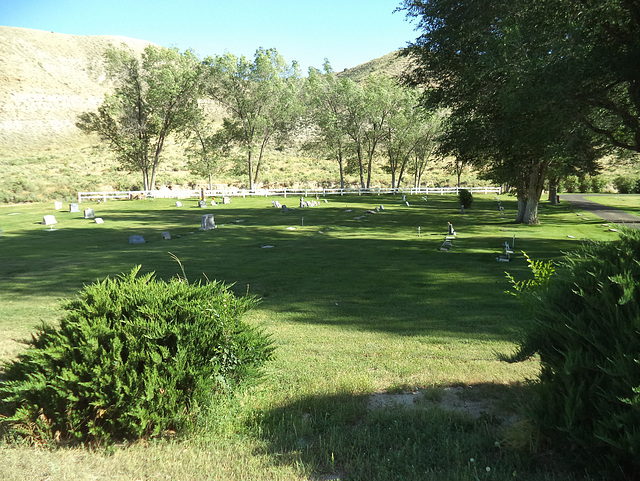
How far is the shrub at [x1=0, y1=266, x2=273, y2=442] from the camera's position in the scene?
3586mm

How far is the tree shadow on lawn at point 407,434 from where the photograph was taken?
3.11 m

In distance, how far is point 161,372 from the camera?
3730 millimetres

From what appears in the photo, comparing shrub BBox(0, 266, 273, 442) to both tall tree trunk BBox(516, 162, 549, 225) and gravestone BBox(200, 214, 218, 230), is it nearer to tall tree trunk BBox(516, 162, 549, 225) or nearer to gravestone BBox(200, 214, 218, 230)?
gravestone BBox(200, 214, 218, 230)

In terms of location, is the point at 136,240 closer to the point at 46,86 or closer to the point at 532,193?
the point at 532,193

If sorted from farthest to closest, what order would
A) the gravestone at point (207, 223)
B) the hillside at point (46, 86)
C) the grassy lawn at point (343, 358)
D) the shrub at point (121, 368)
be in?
the hillside at point (46, 86) → the gravestone at point (207, 223) → the shrub at point (121, 368) → the grassy lawn at point (343, 358)

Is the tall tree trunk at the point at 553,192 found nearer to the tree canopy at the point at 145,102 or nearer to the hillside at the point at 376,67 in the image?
the tree canopy at the point at 145,102

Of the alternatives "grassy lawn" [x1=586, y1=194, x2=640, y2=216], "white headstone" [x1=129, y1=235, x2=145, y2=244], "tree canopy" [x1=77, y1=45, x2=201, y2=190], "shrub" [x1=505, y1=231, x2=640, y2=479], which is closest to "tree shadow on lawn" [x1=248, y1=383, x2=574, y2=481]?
"shrub" [x1=505, y1=231, x2=640, y2=479]

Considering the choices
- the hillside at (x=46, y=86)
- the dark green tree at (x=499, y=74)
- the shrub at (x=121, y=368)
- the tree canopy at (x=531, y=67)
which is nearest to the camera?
the shrub at (x=121, y=368)

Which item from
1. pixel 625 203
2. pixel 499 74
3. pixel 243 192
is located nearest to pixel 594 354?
pixel 499 74

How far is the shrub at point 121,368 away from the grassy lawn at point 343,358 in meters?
0.22

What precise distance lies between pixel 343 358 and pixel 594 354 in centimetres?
347

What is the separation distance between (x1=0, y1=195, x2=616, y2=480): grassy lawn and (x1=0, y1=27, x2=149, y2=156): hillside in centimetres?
8099

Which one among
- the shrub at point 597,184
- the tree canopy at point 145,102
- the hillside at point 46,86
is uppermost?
the hillside at point 46,86

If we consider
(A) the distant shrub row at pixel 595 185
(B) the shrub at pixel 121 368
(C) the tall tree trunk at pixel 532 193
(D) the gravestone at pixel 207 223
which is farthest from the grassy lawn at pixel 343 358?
(A) the distant shrub row at pixel 595 185
